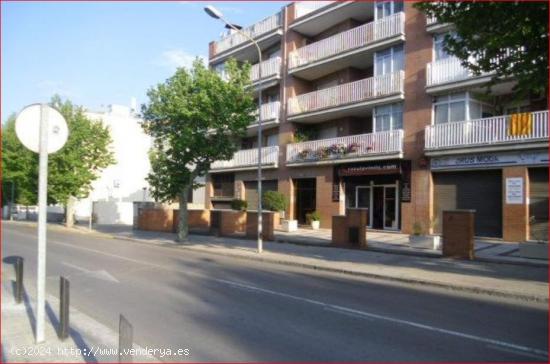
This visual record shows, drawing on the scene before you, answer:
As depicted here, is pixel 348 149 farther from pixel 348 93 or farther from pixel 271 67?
pixel 271 67

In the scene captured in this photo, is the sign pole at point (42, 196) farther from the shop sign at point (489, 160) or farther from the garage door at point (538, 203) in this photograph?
the garage door at point (538, 203)

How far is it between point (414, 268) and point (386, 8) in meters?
16.5

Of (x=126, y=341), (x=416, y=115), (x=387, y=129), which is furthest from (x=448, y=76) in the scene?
(x=126, y=341)

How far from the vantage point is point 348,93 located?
25531mm

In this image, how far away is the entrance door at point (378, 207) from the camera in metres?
24.5

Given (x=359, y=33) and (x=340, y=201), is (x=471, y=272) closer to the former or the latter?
(x=340, y=201)

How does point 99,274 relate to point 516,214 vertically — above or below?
below

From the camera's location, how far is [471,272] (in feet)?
40.0

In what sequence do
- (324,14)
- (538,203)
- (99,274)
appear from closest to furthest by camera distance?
(99,274), (538,203), (324,14)

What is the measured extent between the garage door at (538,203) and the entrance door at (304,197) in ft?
40.4

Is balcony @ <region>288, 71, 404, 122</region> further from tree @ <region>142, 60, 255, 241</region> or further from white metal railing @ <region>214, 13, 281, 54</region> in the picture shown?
tree @ <region>142, 60, 255, 241</region>

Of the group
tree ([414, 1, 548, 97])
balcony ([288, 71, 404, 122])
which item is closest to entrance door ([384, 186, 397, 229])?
balcony ([288, 71, 404, 122])

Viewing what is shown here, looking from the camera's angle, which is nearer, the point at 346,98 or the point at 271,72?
the point at 346,98

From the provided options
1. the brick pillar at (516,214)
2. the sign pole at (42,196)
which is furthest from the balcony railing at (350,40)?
the sign pole at (42,196)
